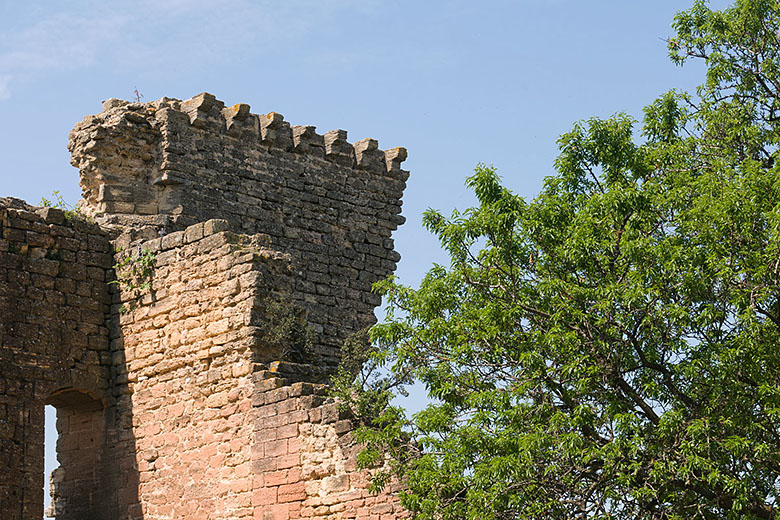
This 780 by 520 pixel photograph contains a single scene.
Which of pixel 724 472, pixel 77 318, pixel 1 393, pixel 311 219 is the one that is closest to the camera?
pixel 724 472

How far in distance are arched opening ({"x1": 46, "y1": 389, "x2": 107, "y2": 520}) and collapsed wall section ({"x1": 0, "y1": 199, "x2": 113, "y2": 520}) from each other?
0.01 meters

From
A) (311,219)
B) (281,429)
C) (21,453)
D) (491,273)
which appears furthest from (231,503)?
(311,219)

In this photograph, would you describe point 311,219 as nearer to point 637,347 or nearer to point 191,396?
point 191,396

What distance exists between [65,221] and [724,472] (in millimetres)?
8125

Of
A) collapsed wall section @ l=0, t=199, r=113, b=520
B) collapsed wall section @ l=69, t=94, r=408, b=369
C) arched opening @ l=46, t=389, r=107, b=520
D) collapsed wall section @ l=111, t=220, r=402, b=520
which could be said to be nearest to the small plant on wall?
collapsed wall section @ l=111, t=220, r=402, b=520

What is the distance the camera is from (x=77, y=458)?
15320 mm

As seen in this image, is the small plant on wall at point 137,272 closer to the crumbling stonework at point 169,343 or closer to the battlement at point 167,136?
the crumbling stonework at point 169,343

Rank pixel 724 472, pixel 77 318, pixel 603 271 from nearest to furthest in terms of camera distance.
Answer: pixel 724 472
pixel 603 271
pixel 77 318

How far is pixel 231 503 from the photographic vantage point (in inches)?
536

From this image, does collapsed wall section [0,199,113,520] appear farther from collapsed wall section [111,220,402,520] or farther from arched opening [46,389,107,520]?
collapsed wall section [111,220,402,520]

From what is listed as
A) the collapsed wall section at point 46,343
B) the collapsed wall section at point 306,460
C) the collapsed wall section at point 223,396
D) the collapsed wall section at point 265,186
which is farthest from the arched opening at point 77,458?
the collapsed wall section at point 306,460

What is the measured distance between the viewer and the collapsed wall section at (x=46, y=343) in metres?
14.2

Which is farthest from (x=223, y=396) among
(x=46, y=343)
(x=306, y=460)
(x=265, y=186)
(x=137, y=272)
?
(x=265, y=186)

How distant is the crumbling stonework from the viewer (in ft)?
43.8
